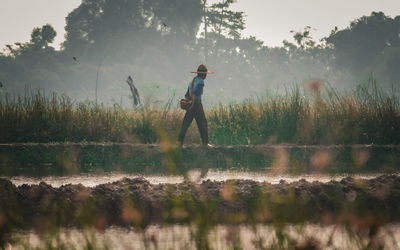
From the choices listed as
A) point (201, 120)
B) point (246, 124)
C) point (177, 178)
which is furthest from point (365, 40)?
point (177, 178)

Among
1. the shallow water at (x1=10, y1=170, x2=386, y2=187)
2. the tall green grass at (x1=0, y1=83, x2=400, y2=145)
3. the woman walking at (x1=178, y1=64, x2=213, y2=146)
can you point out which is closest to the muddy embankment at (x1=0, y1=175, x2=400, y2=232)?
the shallow water at (x1=10, y1=170, x2=386, y2=187)

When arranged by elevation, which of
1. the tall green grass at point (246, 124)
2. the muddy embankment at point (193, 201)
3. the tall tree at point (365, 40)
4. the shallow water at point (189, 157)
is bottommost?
the muddy embankment at point (193, 201)

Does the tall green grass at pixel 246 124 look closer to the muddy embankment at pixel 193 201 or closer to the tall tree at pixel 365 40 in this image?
the muddy embankment at pixel 193 201

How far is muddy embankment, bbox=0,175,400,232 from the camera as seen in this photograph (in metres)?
4.63

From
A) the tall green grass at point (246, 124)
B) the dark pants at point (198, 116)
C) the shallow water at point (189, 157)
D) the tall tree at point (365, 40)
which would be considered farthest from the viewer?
the tall tree at point (365, 40)

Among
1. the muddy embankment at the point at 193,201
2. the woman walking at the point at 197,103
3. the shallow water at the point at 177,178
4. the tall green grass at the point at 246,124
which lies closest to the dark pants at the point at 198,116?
the woman walking at the point at 197,103

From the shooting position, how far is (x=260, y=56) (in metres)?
63.4

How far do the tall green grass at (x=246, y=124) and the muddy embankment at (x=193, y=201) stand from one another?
6268 mm

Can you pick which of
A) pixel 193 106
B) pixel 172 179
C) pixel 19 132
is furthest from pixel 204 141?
pixel 19 132

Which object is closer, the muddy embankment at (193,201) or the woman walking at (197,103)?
the muddy embankment at (193,201)

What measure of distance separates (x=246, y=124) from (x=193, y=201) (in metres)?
7.99

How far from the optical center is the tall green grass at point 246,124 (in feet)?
38.1

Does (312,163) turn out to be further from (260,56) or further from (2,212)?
(260,56)

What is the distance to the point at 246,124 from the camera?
41.5ft
